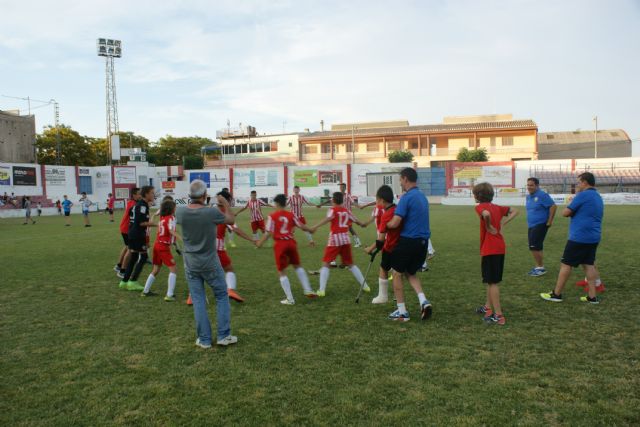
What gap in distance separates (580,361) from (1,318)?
760 centimetres

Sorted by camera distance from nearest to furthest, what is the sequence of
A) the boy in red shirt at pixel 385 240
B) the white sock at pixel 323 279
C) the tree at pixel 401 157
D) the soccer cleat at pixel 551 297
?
the boy in red shirt at pixel 385 240 → the soccer cleat at pixel 551 297 → the white sock at pixel 323 279 → the tree at pixel 401 157

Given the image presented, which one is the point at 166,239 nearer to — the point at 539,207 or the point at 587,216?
the point at 587,216

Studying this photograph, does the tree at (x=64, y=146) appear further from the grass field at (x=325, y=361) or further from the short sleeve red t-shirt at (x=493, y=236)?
the short sleeve red t-shirt at (x=493, y=236)

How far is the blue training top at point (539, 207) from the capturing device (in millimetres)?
9273

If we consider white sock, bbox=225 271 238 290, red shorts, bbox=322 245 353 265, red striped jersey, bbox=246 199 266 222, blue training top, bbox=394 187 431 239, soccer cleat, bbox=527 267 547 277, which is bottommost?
soccer cleat, bbox=527 267 547 277

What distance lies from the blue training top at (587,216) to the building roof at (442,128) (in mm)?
56291

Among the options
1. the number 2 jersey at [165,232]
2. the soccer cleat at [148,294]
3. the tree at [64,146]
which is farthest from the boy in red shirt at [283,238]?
the tree at [64,146]

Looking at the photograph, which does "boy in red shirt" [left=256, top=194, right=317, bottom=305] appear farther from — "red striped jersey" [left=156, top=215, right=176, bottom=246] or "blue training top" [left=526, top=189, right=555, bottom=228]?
"blue training top" [left=526, top=189, right=555, bottom=228]

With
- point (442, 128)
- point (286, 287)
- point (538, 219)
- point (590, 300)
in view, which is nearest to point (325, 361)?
point (286, 287)

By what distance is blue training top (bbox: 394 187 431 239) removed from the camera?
19.4 feet

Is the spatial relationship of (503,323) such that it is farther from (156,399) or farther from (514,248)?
(514,248)

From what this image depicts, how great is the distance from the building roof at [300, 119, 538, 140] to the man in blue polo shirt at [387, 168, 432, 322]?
5778 centimetres

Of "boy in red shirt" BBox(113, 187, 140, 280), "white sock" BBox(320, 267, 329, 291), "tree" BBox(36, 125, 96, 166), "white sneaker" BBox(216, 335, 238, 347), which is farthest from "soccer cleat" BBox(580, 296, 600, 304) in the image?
"tree" BBox(36, 125, 96, 166)

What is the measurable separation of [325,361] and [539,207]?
21.7 ft
